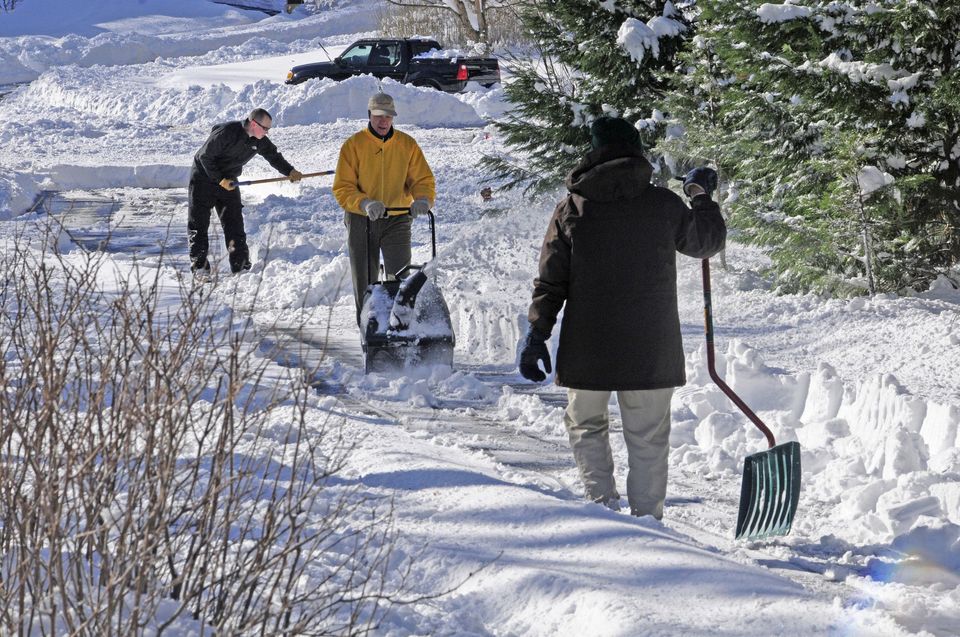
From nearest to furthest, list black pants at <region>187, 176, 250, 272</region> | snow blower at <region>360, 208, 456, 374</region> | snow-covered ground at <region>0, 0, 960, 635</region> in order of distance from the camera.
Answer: snow-covered ground at <region>0, 0, 960, 635</region> → snow blower at <region>360, 208, 456, 374</region> → black pants at <region>187, 176, 250, 272</region>

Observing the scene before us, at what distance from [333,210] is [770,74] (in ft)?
24.7

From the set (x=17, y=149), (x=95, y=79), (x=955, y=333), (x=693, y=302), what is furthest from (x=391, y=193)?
(x=95, y=79)

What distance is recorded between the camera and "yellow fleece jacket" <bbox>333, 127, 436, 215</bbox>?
7.57m

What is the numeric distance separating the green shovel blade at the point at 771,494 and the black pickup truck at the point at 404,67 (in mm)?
23829

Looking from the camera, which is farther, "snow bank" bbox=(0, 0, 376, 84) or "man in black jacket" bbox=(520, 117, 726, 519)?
"snow bank" bbox=(0, 0, 376, 84)

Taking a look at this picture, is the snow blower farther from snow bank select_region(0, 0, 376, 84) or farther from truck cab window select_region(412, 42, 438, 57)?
snow bank select_region(0, 0, 376, 84)

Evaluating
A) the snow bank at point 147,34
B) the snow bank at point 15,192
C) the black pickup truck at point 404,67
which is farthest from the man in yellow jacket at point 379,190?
the snow bank at point 147,34

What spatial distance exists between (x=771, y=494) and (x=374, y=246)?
3.90 metres

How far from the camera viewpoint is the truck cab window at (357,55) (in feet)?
93.0

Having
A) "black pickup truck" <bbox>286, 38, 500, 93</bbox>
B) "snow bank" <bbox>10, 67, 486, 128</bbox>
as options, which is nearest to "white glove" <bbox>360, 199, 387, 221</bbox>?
"snow bank" <bbox>10, 67, 486, 128</bbox>

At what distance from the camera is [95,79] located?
34062 millimetres

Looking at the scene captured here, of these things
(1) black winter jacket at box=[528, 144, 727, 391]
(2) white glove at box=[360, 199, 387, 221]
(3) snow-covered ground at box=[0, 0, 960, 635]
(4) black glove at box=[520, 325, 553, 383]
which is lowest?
(3) snow-covered ground at box=[0, 0, 960, 635]

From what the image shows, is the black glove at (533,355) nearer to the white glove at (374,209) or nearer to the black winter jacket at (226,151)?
the white glove at (374,209)

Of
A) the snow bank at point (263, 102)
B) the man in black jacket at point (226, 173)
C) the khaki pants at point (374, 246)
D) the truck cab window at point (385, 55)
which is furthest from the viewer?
the truck cab window at point (385, 55)
